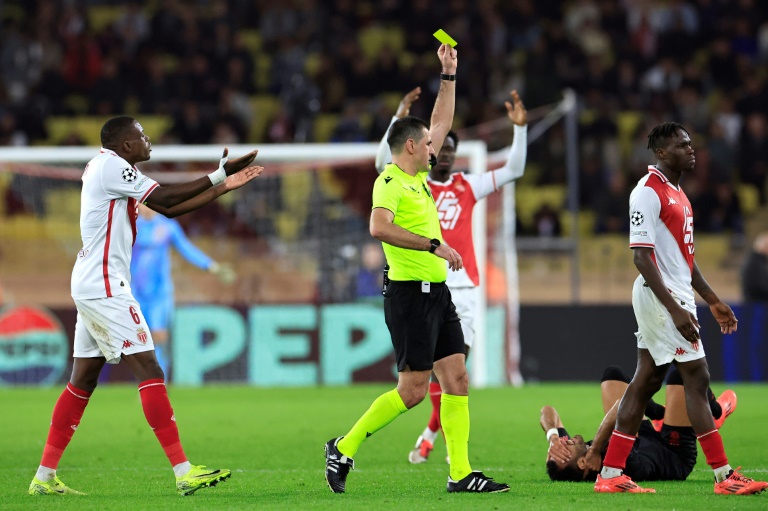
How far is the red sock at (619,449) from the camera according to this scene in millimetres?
7578

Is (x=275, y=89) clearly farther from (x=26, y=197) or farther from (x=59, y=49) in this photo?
(x=26, y=197)

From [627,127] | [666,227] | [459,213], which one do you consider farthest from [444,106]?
[627,127]

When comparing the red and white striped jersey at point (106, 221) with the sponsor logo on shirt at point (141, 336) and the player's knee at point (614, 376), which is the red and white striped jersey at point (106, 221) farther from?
the player's knee at point (614, 376)

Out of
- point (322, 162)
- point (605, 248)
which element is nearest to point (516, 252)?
point (605, 248)

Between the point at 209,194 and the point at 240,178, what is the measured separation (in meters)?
0.21

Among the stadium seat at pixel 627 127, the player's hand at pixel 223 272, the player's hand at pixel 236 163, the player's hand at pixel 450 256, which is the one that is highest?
the stadium seat at pixel 627 127

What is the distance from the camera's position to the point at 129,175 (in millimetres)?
7621

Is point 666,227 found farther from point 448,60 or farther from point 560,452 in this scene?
point 448,60

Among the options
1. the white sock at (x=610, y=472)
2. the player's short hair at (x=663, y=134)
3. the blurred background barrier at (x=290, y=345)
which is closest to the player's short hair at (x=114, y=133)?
the player's short hair at (x=663, y=134)

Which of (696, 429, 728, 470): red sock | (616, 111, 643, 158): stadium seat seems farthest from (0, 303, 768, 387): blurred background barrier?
(696, 429, 728, 470): red sock

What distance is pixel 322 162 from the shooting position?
61.2 feet

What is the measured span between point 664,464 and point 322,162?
11.2 metres

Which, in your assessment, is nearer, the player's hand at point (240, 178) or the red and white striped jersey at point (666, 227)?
the red and white striped jersey at point (666, 227)

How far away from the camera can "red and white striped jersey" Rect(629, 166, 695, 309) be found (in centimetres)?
738
